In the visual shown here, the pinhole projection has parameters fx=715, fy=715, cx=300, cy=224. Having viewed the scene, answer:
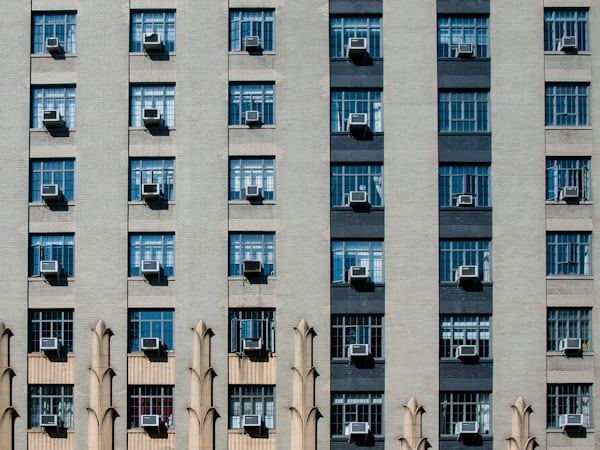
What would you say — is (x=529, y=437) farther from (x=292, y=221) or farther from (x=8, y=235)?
(x=8, y=235)

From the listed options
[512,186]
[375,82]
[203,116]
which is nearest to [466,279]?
[512,186]

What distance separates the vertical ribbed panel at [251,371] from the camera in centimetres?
2962

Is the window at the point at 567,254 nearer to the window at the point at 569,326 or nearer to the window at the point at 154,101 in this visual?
the window at the point at 569,326

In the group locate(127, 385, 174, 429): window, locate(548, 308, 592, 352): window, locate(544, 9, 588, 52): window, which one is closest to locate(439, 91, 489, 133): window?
locate(544, 9, 588, 52): window

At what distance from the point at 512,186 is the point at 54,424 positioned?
70.3 ft

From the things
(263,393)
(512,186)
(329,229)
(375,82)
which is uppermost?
(375,82)

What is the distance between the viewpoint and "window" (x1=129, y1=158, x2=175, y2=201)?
3056 centimetres

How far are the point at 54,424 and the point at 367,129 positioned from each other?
17.8 metres

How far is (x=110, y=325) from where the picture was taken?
29.9m

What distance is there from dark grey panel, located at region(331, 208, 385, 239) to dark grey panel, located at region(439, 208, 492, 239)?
2655mm

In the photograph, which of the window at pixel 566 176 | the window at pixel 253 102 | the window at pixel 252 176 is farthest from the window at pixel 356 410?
the window at pixel 253 102

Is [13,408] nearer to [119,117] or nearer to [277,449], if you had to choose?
[277,449]

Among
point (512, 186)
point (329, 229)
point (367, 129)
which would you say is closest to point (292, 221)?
point (329, 229)

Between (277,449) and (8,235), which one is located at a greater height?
(8,235)
